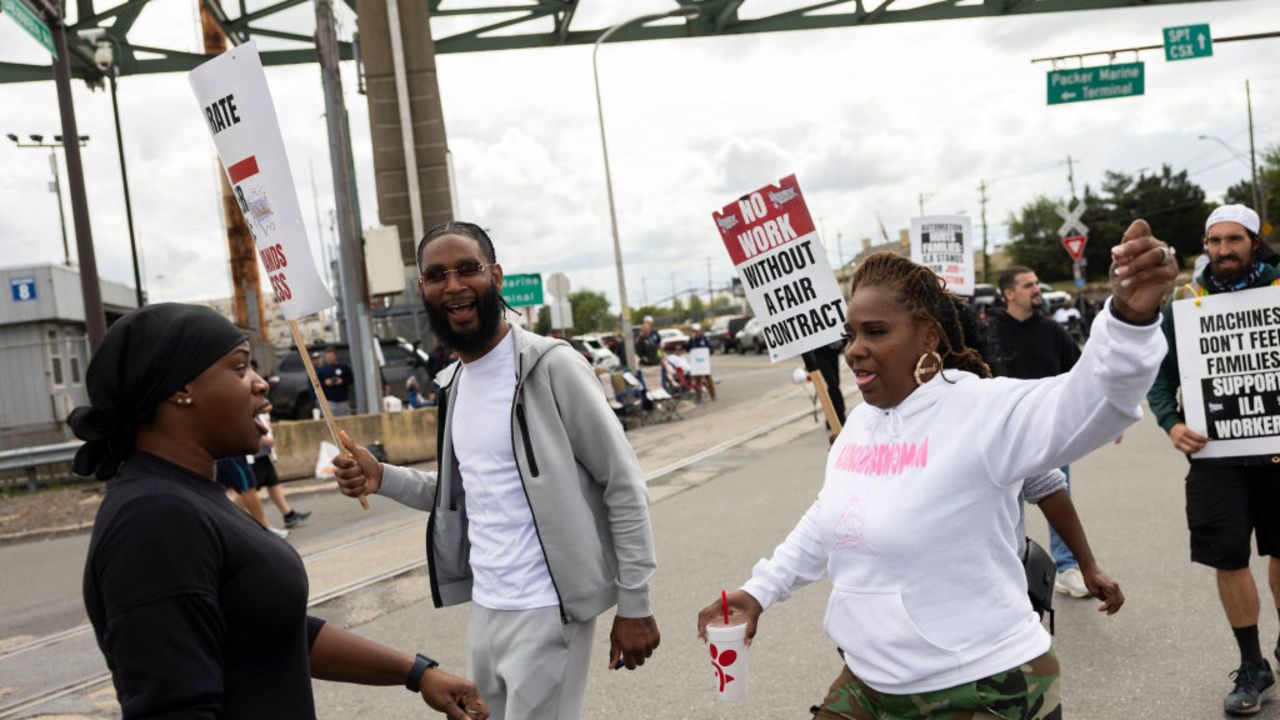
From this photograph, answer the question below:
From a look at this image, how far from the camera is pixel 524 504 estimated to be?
3.01 m

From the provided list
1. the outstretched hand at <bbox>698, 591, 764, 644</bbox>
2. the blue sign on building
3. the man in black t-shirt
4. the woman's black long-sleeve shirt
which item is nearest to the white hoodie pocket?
the outstretched hand at <bbox>698, 591, 764, 644</bbox>

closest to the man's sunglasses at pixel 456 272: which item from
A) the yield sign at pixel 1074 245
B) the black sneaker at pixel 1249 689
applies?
the black sneaker at pixel 1249 689

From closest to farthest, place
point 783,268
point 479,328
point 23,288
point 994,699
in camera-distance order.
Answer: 1. point 994,699
2. point 479,328
3. point 783,268
4. point 23,288

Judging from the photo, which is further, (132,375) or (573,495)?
(573,495)

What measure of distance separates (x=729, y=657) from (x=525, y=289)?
65.2 feet

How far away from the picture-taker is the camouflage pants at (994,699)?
2221 millimetres

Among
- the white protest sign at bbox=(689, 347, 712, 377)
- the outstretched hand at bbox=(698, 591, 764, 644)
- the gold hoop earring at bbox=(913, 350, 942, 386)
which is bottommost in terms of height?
the white protest sign at bbox=(689, 347, 712, 377)

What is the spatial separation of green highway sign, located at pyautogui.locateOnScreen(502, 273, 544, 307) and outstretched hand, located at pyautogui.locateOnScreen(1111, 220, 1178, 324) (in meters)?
20.1

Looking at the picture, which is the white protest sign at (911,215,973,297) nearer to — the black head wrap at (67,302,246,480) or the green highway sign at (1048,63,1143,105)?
the black head wrap at (67,302,246,480)

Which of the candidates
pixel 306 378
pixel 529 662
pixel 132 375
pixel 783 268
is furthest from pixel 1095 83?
pixel 132 375

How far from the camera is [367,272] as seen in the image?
56.0 feet

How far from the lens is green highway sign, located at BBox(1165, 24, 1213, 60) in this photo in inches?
771

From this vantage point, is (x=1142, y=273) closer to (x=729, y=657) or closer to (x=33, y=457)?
(x=729, y=657)

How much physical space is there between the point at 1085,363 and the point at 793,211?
2.86 metres
